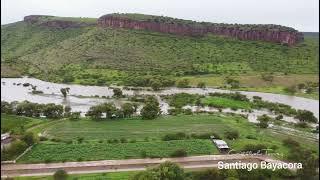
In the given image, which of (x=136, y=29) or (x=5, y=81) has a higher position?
(x=136, y=29)

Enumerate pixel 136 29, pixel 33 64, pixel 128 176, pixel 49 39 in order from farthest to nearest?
pixel 49 39, pixel 136 29, pixel 33 64, pixel 128 176

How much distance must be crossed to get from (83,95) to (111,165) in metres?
35.4

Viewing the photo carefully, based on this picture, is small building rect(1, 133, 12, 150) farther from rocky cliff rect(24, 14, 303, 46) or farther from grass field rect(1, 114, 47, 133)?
rocky cliff rect(24, 14, 303, 46)

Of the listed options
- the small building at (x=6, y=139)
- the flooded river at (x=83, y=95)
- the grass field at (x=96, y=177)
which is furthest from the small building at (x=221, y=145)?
the flooded river at (x=83, y=95)

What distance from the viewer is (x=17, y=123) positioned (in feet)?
143

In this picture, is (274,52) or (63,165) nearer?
(63,165)

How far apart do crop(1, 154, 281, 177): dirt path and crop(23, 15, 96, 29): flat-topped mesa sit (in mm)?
93789

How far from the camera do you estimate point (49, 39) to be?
118 metres

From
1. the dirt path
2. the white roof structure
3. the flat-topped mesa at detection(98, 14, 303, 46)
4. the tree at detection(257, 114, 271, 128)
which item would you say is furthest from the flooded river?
the flat-topped mesa at detection(98, 14, 303, 46)

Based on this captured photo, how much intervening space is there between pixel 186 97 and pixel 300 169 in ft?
112

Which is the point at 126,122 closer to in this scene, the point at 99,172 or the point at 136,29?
the point at 99,172

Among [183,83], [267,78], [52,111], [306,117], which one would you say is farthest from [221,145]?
[267,78]

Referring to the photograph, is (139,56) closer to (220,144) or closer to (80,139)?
(80,139)

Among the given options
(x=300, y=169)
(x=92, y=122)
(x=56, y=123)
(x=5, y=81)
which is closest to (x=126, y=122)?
(x=92, y=122)
